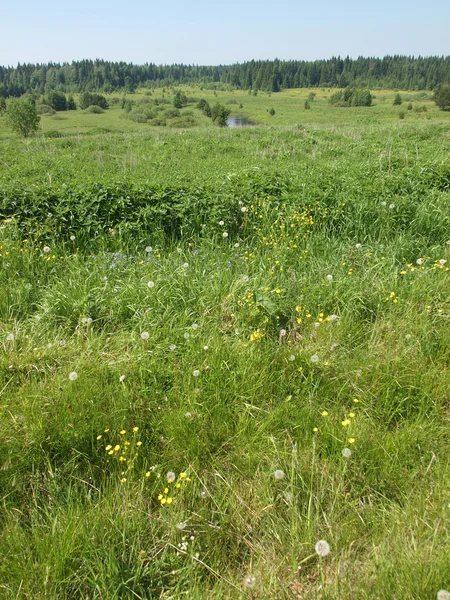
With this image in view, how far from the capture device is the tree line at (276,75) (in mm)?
141250

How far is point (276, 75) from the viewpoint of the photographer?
14900 cm

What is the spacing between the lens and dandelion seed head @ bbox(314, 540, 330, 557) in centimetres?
171

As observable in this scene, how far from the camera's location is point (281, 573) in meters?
1.81

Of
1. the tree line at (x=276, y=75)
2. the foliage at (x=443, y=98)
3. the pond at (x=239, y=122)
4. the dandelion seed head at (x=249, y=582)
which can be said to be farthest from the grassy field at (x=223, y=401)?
the tree line at (x=276, y=75)

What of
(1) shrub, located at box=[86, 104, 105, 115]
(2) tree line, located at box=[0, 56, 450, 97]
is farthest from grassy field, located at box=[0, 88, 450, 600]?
(2) tree line, located at box=[0, 56, 450, 97]

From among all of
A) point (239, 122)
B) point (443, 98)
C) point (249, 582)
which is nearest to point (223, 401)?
point (249, 582)

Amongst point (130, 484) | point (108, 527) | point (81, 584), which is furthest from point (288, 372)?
point (81, 584)

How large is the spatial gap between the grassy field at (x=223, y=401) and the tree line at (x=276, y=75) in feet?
519

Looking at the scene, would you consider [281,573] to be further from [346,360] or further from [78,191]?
[78,191]

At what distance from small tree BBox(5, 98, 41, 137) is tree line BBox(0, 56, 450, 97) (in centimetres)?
10280

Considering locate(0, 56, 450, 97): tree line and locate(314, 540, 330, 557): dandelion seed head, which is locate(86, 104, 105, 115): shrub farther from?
locate(314, 540, 330, 557): dandelion seed head

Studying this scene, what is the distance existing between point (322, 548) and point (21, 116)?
59.5 metres

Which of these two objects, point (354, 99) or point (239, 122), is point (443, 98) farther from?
point (239, 122)

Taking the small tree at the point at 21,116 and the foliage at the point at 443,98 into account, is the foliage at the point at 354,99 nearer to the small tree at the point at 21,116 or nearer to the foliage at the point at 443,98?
the foliage at the point at 443,98
